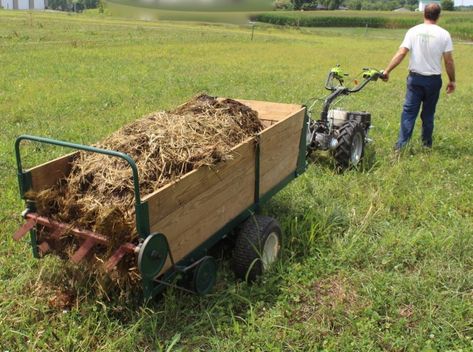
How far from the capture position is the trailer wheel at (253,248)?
12.4 ft

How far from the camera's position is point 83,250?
119 inches

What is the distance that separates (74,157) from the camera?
12.2ft

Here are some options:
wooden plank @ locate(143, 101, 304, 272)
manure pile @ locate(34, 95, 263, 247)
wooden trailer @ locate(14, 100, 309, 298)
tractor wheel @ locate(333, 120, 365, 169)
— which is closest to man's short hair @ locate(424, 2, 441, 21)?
tractor wheel @ locate(333, 120, 365, 169)

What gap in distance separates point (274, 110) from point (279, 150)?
2.71ft

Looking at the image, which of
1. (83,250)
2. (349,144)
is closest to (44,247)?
(83,250)

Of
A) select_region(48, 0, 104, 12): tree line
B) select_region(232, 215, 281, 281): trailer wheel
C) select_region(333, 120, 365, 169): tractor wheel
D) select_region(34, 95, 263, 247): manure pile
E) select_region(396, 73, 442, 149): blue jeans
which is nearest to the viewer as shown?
select_region(34, 95, 263, 247): manure pile

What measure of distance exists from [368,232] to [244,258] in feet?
4.89

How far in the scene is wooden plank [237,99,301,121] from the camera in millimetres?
4977

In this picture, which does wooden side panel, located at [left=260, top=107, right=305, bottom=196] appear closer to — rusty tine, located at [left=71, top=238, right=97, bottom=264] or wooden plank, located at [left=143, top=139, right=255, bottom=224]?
wooden plank, located at [left=143, top=139, right=255, bottom=224]

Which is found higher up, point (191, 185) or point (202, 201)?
point (191, 185)

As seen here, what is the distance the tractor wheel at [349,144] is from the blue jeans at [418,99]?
0.79 metres

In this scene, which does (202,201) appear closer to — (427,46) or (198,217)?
(198,217)

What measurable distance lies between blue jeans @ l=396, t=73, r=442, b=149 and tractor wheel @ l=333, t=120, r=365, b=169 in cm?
79

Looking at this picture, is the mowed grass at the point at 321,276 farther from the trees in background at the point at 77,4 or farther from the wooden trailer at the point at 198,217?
the trees in background at the point at 77,4
